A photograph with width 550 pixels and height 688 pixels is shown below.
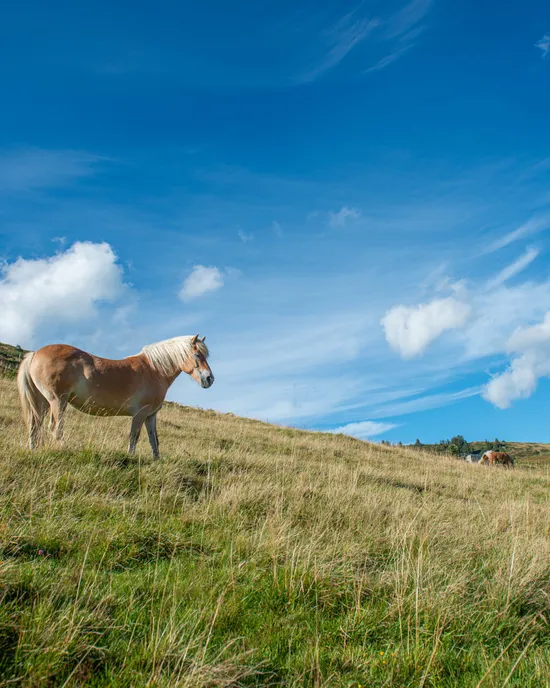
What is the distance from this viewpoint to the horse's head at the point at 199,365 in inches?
354

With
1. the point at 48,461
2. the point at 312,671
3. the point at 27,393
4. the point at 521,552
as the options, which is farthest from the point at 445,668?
the point at 27,393

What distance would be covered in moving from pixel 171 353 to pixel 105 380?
1457mm

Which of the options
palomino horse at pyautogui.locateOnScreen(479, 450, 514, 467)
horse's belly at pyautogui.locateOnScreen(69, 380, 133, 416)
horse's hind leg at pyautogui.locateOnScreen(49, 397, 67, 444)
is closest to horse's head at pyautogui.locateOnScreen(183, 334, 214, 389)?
horse's belly at pyautogui.locateOnScreen(69, 380, 133, 416)

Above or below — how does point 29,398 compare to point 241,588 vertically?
above

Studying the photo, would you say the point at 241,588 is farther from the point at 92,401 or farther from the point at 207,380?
the point at 207,380

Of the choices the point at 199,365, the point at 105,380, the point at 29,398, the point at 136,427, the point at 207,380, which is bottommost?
the point at 136,427

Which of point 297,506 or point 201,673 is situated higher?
point 297,506

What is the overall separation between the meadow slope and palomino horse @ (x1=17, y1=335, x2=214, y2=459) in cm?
141

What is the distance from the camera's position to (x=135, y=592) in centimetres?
336

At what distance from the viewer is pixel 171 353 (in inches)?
356

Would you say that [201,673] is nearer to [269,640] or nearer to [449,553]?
[269,640]

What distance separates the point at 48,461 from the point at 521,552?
5903mm

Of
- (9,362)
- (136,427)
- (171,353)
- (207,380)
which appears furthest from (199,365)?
(9,362)

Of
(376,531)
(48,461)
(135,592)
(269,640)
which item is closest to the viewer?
(269,640)
